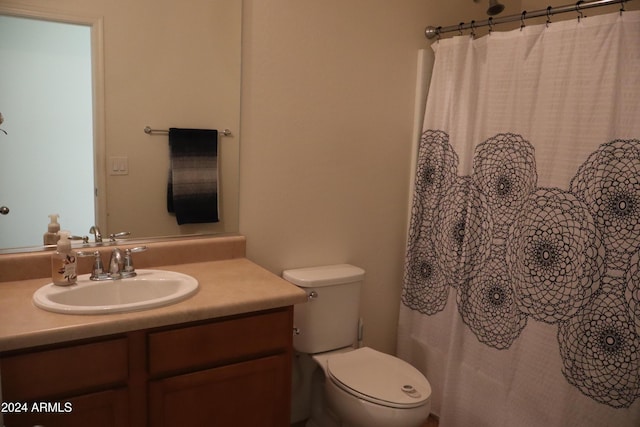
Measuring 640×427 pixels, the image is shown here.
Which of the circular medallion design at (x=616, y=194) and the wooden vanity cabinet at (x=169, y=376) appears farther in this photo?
the circular medallion design at (x=616, y=194)

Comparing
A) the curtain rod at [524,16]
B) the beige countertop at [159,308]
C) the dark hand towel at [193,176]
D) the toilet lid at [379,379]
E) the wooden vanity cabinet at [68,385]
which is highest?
the curtain rod at [524,16]

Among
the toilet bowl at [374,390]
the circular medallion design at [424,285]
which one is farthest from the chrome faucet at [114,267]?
the circular medallion design at [424,285]

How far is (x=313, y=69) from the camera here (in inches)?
87.0

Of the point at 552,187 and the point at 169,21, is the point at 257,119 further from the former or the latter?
the point at 552,187

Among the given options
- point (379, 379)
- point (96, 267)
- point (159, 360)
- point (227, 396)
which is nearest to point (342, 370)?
point (379, 379)

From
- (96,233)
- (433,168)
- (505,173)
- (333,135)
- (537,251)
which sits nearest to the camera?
(96,233)

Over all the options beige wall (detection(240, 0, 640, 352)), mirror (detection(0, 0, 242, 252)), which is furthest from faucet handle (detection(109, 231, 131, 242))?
beige wall (detection(240, 0, 640, 352))

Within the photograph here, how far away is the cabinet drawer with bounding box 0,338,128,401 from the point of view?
4.27 ft

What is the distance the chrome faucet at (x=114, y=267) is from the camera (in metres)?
1.72

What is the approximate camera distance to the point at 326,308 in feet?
7.23

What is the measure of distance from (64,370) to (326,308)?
1112mm

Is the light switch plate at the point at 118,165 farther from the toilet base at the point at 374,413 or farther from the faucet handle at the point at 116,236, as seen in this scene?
the toilet base at the point at 374,413

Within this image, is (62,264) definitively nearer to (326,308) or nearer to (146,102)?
(146,102)

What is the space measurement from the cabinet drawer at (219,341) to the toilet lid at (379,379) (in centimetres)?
38
